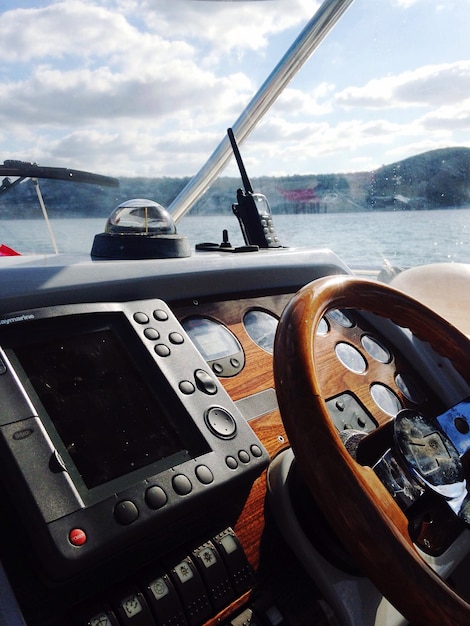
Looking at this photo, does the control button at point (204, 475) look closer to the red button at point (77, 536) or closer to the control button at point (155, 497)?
the control button at point (155, 497)

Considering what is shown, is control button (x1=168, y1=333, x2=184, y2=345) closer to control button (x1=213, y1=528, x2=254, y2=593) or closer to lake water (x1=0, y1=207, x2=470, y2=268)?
control button (x1=213, y1=528, x2=254, y2=593)

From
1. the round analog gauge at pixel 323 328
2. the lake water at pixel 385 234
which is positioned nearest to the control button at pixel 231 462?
the round analog gauge at pixel 323 328

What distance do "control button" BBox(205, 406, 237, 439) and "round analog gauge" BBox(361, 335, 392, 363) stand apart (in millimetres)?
495

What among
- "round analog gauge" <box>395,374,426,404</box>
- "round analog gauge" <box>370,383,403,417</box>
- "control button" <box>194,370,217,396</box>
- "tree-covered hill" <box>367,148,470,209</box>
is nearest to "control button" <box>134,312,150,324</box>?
"control button" <box>194,370,217,396</box>

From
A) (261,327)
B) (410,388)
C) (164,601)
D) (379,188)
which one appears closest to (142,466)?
(164,601)

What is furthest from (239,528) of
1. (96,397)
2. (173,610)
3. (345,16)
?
(345,16)

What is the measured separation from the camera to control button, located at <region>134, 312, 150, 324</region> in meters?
0.82

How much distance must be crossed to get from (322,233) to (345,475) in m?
3.10

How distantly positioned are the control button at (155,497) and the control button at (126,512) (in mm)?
19

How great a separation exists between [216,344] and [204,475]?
332 millimetres

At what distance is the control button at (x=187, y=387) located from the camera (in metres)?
0.76

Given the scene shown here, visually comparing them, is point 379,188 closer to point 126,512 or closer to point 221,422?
point 221,422

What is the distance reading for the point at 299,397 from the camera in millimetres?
555

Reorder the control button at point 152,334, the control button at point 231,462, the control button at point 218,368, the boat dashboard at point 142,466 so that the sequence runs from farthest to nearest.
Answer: the control button at point 218,368 → the control button at point 152,334 → the control button at point 231,462 → the boat dashboard at point 142,466
